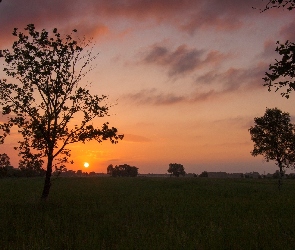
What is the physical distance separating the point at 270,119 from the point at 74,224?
4287cm

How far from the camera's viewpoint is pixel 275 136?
48.2 m

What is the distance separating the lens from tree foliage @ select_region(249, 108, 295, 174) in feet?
158

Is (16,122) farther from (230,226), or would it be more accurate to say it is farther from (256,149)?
(256,149)

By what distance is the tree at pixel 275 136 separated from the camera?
48.0 m

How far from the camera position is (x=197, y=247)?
9.79 m

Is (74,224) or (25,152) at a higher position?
(25,152)

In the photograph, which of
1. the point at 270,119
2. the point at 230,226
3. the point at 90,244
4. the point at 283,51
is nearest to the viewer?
the point at 283,51

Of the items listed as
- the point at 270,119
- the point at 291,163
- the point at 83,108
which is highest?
the point at 270,119

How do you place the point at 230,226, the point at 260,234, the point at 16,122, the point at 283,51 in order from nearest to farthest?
1. the point at 283,51
2. the point at 260,234
3. the point at 230,226
4. the point at 16,122

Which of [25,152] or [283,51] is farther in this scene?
[25,152]

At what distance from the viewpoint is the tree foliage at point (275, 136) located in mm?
48031

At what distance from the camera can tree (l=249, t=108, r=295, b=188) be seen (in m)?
48.0

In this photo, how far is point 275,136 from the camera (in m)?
48.2

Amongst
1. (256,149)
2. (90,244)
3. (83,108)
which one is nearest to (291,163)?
(256,149)
